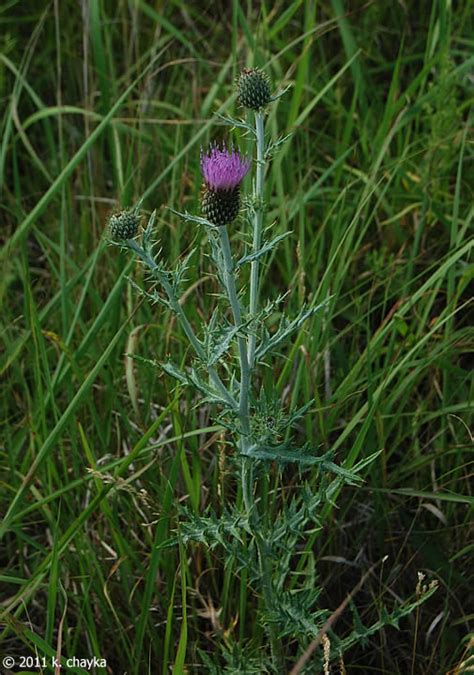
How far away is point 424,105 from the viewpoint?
108 inches

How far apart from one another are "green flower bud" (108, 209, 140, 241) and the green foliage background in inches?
13.1

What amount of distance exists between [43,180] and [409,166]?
1.35 metres

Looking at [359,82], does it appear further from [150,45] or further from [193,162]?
[150,45]

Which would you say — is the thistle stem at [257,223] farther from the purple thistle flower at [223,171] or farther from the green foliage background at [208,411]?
the green foliage background at [208,411]

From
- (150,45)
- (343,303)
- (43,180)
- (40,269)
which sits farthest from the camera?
(150,45)

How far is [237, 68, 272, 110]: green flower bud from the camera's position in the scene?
1759 millimetres

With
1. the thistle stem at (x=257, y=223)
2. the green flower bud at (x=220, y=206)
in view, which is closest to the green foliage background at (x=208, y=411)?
the thistle stem at (x=257, y=223)

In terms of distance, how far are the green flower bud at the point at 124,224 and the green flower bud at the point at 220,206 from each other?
0.14 metres

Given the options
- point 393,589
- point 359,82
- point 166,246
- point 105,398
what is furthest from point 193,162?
point 393,589

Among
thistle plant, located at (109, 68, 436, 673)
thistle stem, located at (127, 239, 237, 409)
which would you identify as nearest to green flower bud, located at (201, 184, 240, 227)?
thistle plant, located at (109, 68, 436, 673)

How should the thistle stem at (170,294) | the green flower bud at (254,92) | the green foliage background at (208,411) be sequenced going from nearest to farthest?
the thistle stem at (170,294), the green flower bud at (254,92), the green foliage background at (208,411)

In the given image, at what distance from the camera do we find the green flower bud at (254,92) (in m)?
1.76

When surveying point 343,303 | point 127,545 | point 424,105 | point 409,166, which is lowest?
point 127,545

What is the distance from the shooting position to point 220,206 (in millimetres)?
1668
